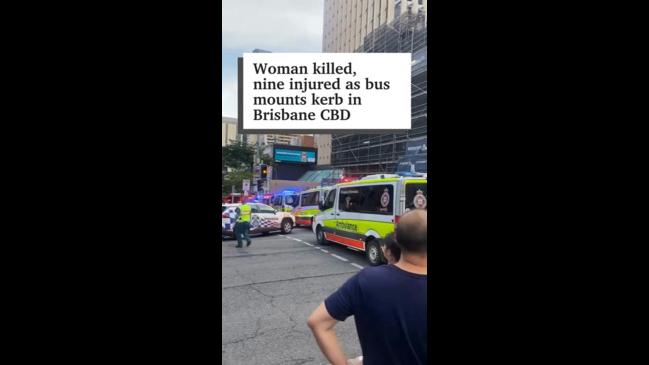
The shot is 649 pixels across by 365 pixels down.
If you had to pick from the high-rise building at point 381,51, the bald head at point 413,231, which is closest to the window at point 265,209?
the high-rise building at point 381,51

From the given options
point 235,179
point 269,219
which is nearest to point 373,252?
point 235,179

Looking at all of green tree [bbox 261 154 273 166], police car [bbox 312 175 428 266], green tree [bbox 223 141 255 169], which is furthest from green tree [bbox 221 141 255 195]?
police car [bbox 312 175 428 266]

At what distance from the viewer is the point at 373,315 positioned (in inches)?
44.3

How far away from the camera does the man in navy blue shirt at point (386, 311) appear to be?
112 centimetres

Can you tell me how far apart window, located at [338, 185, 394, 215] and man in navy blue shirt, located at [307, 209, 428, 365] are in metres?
3.00

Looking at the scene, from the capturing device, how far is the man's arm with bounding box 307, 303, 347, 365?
1.17 meters

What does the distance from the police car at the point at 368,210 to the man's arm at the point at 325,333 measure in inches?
89.5

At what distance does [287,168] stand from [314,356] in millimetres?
3644

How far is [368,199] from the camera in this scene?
4.54 metres

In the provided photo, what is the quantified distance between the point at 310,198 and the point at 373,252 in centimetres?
574

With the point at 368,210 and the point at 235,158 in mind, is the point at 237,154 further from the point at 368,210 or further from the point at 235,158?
the point at 368,210
